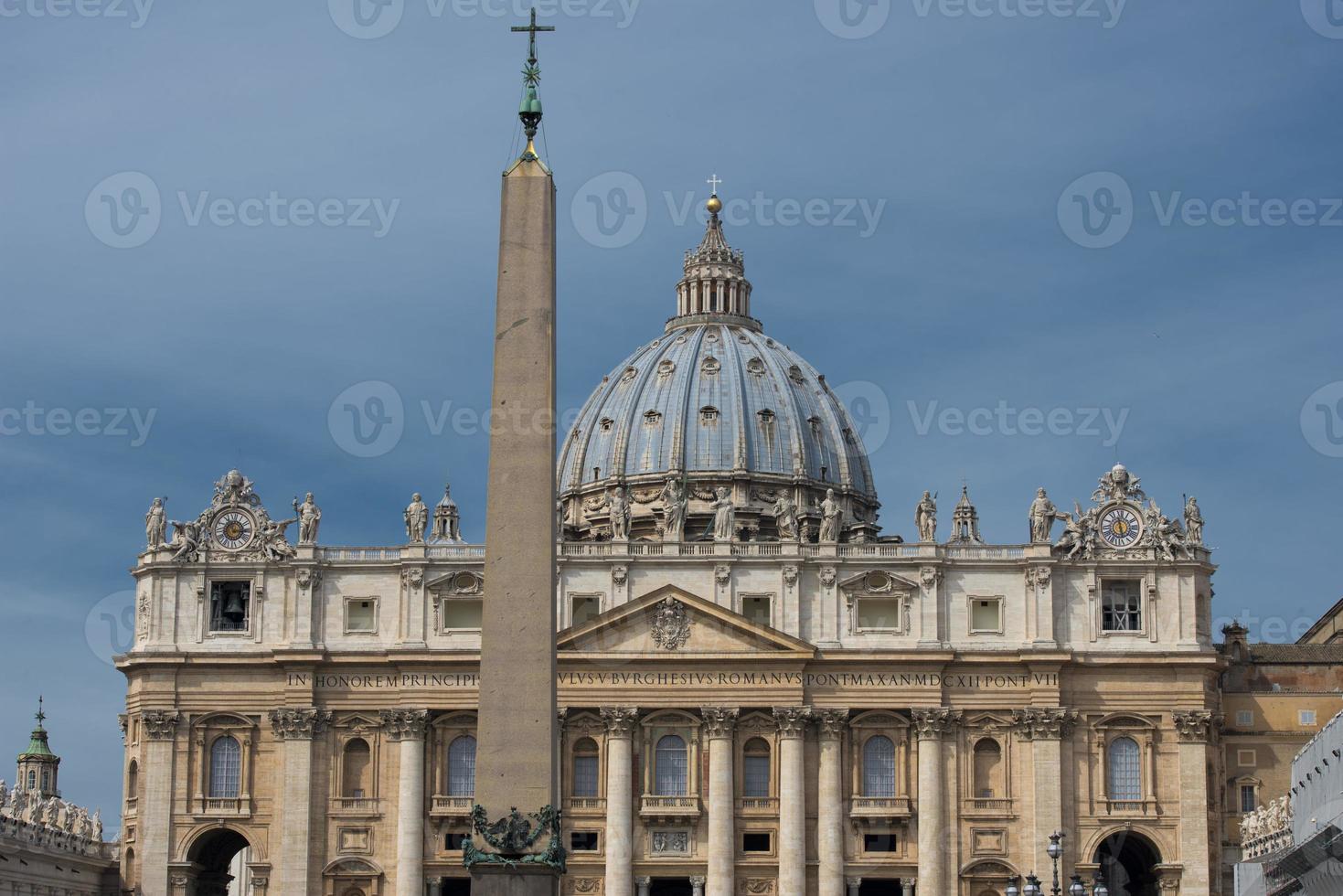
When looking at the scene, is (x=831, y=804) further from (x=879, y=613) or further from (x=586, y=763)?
(x=586, y=763)

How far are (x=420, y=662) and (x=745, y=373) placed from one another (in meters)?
49.2

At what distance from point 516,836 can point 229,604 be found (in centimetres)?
6303

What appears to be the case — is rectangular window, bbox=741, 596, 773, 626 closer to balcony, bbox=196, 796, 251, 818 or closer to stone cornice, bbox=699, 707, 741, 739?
stone cornice, bbox=699, 707, 741, 739

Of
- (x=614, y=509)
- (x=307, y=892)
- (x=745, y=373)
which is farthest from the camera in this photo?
(x=745, y=373)

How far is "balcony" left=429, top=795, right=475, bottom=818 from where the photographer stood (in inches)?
3816

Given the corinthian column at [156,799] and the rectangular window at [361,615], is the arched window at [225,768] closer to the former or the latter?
the corinthian column at [156,799]

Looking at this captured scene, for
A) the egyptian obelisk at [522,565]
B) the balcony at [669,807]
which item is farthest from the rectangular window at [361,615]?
the egyptian obelisk at [522,565]

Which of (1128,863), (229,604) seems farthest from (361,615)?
(1128,863)

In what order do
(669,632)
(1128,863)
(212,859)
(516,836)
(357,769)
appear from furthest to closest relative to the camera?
(212,859) < (1128,863) < (357,769) < (669,632) < (516,836)

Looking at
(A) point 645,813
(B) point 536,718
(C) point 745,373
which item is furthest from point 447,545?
(B) point 536,718

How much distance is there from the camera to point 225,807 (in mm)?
98375

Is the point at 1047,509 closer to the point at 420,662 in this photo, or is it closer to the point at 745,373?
the point at 420,662

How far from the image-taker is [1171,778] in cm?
9681

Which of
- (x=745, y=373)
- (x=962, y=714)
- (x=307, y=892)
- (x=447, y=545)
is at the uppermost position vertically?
(x=745, y=373)
